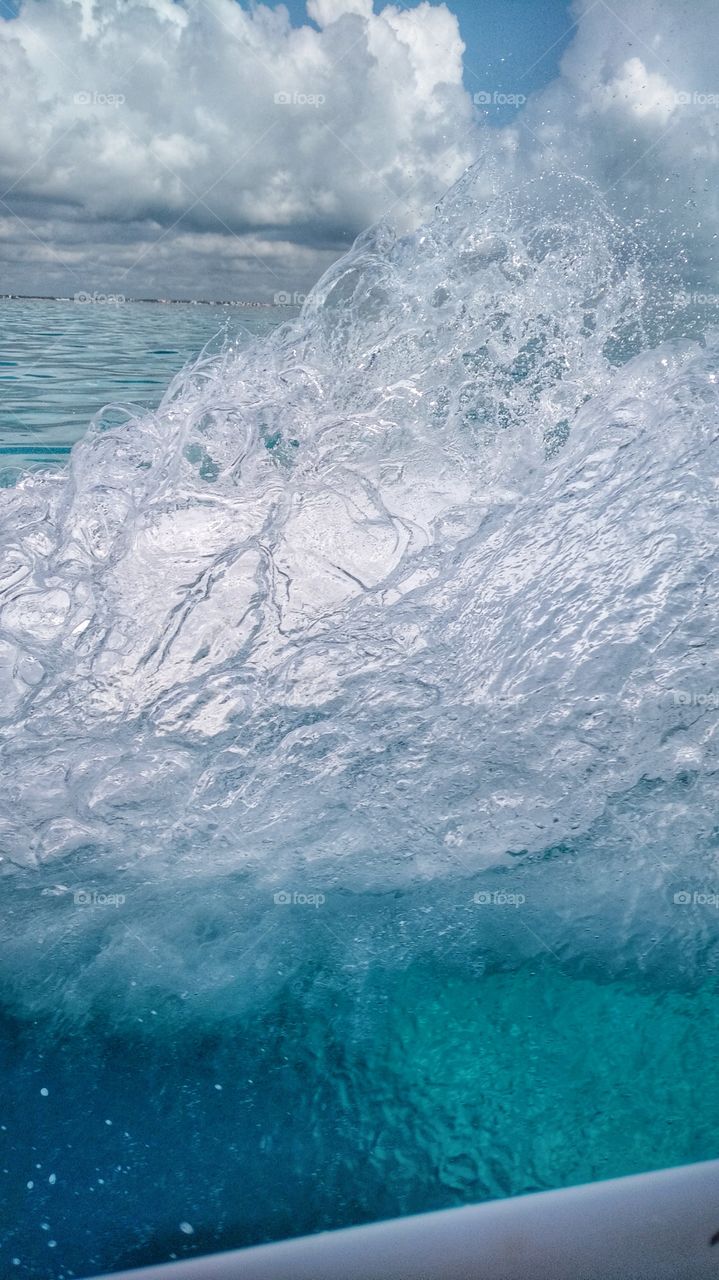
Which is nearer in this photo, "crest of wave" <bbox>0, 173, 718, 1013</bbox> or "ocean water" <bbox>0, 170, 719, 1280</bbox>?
"ocean water" <bbox>0, 170, 719, 1280</bbox>

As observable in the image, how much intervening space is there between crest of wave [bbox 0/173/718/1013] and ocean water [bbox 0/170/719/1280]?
0.04ft

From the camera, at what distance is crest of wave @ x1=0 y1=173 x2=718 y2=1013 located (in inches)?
98.8

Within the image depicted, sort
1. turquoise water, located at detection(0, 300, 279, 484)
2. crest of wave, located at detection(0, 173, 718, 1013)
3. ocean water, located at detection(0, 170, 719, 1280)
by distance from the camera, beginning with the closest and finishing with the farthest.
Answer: ocean water, located at detection(0, 170, 719, 1280) → crest of wave, located at detection(0, 173, 718, 1013) → turquoise water, located at detection(0, 300, 279, 484)

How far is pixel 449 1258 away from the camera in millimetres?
654

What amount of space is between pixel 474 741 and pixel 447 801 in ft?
0.75

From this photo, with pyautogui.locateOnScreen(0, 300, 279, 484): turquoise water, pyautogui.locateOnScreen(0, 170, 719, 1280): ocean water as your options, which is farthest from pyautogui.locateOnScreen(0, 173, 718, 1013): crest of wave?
pyautogui.locateOnScreen(0, 300, 279, 484): turquoise water

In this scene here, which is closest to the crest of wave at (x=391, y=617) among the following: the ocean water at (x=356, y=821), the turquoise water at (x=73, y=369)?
the ocean water at (x=356, y=821)

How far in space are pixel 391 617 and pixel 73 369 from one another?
1108cm

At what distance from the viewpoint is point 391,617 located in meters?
3.08

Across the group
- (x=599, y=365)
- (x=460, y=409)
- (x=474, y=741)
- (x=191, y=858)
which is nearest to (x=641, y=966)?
(x=474, y=741)

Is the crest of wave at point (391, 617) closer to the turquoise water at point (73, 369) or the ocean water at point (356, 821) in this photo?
the ocean water at point (356, 821)

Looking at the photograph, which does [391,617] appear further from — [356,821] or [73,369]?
[73,369]

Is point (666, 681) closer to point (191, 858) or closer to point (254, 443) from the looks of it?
point (191, 858)

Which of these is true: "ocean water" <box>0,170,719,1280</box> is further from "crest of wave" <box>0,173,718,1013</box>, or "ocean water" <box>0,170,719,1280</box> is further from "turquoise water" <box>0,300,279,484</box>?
"turquoise water" <box>0,300,279,484</box>
